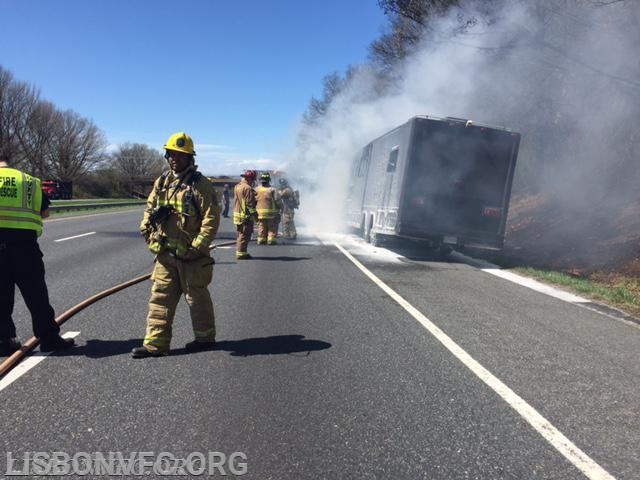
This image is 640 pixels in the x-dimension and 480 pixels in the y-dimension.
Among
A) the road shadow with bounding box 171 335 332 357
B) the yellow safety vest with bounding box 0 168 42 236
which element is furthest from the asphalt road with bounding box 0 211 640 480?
the yellow safety vest with bounding box 0 168 42 236

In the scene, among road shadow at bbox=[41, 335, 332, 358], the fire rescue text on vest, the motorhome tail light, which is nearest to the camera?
the fire rescue text on vest

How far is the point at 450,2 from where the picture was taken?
46.9 ft

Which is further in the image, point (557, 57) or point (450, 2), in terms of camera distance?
point (450, 2)

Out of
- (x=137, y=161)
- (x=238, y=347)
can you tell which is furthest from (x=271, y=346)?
(x=137, y=161)

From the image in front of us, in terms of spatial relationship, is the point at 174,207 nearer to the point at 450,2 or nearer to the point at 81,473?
the point at 81,473

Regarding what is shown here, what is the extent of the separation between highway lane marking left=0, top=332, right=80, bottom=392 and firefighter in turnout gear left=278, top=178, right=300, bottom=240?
10460 millimetres

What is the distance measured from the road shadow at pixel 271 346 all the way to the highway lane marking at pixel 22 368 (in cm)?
105

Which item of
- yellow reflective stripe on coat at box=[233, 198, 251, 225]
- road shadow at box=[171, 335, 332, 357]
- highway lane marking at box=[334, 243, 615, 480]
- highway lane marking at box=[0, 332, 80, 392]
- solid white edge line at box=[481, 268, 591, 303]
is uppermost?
yellow reflective stripe on coat at box=[233, 198, 251, 225]

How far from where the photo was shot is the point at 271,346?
4793mm

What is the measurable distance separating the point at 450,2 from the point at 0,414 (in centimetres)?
1442

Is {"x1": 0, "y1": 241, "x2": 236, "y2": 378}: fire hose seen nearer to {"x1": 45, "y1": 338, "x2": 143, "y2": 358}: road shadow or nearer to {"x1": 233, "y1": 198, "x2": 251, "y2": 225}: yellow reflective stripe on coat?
{"x1": 45, "y1": 338, "x2": 143, "y2": 358}: road shadow

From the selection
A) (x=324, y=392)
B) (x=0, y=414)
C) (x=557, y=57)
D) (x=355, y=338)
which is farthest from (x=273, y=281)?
(x=557, y=57)

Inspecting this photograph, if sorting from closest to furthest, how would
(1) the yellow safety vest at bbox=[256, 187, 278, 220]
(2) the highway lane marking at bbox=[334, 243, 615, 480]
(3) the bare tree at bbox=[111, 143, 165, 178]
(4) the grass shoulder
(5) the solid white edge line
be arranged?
(2) the highway lane marking at bbox=[334, 243, 615, 480] < (4) the grass shoulder < (5) the solid white edge line < (1) the yellow safety vest at bbox=[256, 187, 278, 220] < (3) the bare tree at bbox=[111, 143, 165, 178]

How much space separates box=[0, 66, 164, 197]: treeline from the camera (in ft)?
147
